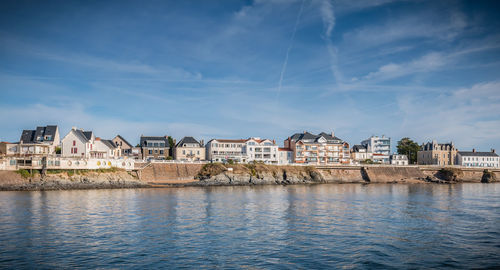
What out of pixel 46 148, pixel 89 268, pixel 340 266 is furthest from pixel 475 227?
pixel 46 148

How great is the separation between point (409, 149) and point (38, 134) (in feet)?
405

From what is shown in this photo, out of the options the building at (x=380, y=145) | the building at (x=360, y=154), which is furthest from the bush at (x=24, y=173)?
the building at (x=380, y=145)

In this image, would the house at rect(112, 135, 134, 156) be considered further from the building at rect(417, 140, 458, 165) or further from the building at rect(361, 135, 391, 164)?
the building at rect(417, 140, 458, 165)

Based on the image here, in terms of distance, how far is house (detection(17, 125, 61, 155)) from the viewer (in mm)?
78312

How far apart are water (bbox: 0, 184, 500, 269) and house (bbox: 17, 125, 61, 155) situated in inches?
1565

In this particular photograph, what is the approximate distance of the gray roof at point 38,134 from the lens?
274 feet

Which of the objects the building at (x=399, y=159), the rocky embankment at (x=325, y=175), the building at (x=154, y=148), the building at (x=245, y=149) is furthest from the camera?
the building at (x=399, y=159)

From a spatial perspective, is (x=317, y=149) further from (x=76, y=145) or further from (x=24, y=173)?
(x=24, y=173)

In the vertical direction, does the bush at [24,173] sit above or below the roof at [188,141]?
below

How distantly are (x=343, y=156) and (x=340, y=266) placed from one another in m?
102

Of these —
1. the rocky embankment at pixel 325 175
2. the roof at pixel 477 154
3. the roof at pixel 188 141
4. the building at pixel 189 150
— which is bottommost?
the rocky embankment at pixel 325 175

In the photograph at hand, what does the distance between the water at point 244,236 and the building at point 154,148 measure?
54.3 meters

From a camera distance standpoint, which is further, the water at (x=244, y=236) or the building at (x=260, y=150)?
the building at (x=260, y=150)

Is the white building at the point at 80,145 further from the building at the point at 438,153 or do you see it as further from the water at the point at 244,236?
the building at the point at 438,153
